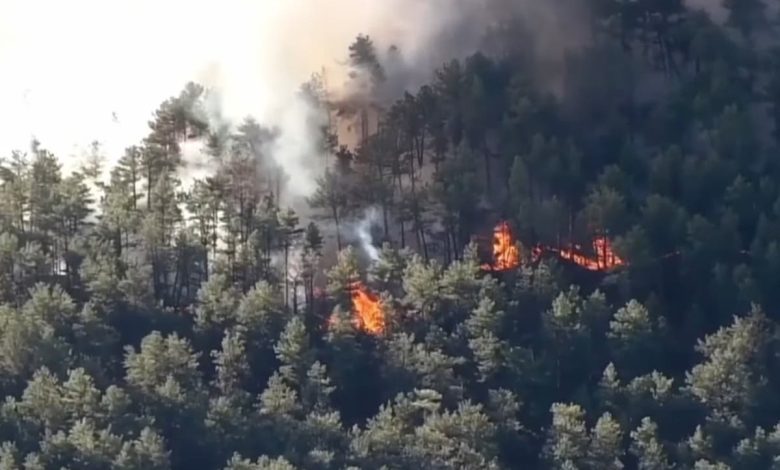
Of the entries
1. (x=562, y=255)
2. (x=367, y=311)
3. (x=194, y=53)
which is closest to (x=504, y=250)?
(x=562, y=255)

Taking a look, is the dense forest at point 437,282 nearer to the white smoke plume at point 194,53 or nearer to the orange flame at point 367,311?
the orange flame at point 367,311

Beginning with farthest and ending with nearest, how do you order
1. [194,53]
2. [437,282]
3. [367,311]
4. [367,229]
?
[194,53]
[367,229]
[367,311]
[437,282]

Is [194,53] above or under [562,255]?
above

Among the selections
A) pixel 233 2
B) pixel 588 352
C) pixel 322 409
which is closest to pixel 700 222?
pixel 588 352

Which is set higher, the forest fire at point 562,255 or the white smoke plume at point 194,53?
the white smoke plume at point 194,53

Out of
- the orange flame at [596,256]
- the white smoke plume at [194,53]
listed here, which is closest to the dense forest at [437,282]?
the orange flame at [596,256]

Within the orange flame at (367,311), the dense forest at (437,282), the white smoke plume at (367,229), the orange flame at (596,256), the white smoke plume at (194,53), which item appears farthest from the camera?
the white smoke plume at (194,53)

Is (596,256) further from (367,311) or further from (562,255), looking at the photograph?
(367,311)
